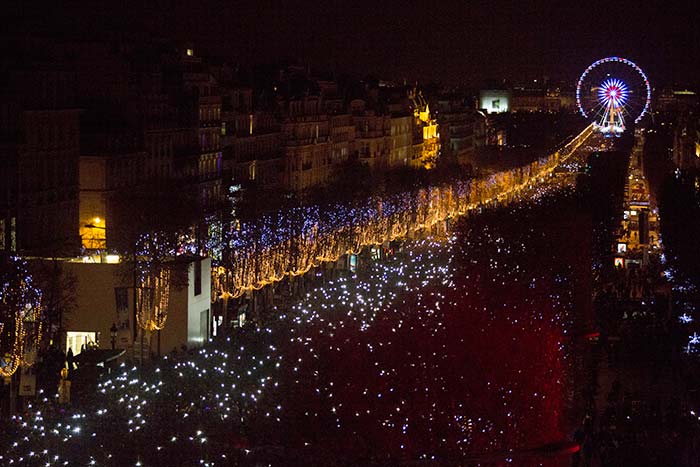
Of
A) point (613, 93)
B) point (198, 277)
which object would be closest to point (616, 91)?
point (613, 93)

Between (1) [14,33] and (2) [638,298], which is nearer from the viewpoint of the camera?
(1) [14,33]

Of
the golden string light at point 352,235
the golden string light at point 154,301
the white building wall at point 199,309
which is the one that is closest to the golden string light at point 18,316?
the golden string light at point 154,301

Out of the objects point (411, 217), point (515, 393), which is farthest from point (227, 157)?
point (515, 393)

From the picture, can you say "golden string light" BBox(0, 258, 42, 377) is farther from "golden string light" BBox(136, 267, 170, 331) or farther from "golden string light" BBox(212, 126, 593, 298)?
"golden string light" BBox(212, 126, 593, 298)

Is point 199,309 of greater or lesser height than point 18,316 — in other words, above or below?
below

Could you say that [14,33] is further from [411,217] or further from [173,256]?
[411,217]

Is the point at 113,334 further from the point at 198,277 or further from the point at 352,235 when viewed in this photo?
the point at 352,235

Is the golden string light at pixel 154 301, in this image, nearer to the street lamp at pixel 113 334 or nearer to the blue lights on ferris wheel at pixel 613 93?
→ the street lamp at pixel 113 334
